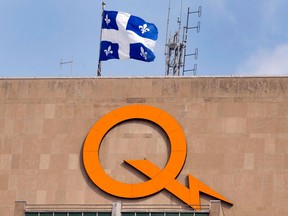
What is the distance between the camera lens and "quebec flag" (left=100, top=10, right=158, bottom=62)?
335ft

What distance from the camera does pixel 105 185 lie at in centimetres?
Result: 9738

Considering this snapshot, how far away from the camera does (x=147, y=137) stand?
322 ft

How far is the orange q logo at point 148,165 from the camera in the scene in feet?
316

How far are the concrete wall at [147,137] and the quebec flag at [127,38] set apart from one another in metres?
2.99

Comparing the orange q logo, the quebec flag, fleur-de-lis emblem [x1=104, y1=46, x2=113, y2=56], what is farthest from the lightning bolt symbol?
fleur-de-lis emblem [x1=104, y1=46, x2=113, y2=56]

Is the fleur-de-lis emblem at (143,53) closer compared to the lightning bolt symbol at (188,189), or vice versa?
the lightning bolt symbol at (188,189)

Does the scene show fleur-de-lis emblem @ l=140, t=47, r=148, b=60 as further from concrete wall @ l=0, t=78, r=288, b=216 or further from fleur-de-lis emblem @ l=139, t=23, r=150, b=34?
concrete wall @ l=0, t=78, r=288, b=216

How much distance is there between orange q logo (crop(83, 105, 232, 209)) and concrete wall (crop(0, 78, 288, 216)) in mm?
445

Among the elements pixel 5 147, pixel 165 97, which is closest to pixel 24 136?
pixel 5 147

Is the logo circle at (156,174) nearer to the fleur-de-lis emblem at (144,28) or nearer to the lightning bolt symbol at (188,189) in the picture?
the lightning bolt symbol at (188,189)

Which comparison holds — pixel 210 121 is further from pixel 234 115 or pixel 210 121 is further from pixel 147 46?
pixel 147 46

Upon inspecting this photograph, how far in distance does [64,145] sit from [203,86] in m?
10.4

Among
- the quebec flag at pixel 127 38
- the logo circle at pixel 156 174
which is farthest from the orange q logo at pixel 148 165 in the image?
the quebec flag at pixel 127 38

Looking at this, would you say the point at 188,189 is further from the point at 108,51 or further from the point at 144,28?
the point at 144,28
